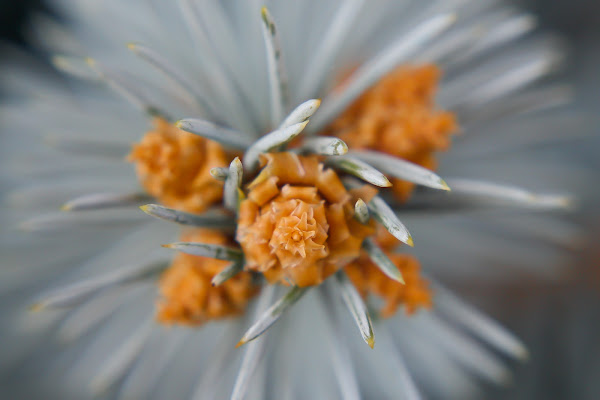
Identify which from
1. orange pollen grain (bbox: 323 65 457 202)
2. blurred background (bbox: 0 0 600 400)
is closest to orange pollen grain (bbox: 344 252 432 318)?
orange pollen grain (bbox: 323 65 457 202)

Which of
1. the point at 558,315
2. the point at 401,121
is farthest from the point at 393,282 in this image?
the point at 558,315

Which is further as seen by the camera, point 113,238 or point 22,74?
point 22,74

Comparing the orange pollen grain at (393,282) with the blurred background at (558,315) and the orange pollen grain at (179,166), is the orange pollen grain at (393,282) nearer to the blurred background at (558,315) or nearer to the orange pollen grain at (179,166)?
the orange pollen grain at (179,166)

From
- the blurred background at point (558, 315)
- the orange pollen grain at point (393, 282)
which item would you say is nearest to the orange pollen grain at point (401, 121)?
the orange pollen grain at point (393, 282)

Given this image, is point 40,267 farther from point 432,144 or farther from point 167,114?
point 432,144

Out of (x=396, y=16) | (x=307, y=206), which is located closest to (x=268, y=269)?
(x=307, y=206)

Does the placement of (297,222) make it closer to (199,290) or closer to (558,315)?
(199,290)
